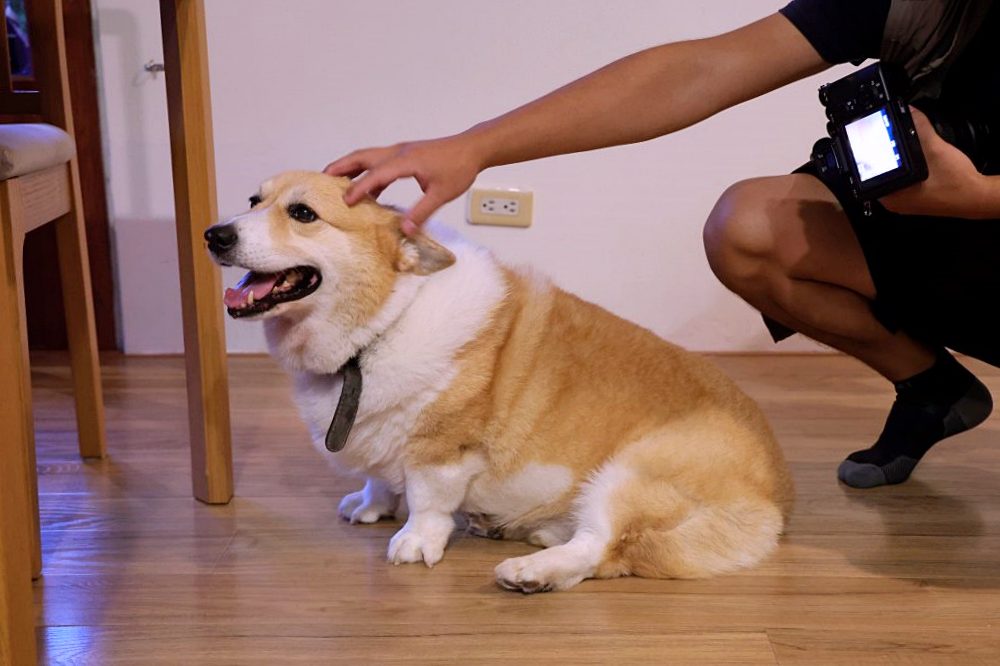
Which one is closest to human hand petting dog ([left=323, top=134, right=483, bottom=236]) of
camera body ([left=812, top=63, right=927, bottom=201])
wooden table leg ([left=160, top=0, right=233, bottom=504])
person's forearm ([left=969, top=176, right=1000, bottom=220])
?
wooden table leg ([left=160, top=0, right=233, bottom=504])

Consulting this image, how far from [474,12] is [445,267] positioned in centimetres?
136

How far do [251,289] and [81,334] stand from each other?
27.3 inches

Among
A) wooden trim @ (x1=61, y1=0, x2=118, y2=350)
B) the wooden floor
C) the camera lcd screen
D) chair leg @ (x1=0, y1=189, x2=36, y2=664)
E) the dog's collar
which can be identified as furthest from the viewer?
wooden trim @ (x1=61, y1=0, x2=118, y2=350)

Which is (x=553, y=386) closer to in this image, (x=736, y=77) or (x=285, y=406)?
(x=736, y=77)

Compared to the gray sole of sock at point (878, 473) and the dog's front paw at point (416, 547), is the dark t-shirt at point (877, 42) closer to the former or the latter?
the gray sole of sock at point (878, 473)

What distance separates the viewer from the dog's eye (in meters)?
1.47

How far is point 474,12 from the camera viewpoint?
8.77 feet

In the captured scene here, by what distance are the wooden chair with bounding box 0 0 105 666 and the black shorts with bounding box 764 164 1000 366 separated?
50.2 inches

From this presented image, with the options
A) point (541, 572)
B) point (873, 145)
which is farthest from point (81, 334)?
point (873, 145)

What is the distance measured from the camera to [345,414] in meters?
1.51

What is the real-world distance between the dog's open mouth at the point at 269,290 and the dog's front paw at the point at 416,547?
1.29ft

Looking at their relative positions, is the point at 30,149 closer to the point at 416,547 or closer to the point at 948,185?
the point at 416,547

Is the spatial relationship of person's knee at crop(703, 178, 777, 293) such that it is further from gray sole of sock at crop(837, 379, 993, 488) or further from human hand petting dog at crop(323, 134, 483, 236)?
human hand petting dog at crop(323, 134, 483, 236)

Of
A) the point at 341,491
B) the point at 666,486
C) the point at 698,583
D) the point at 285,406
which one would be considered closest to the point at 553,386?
the point at 666,486
